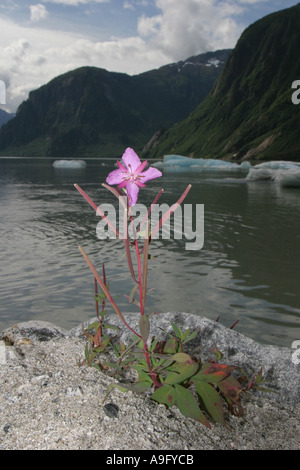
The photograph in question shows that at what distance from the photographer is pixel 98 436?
2275 mm

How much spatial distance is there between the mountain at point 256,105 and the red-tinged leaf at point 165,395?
121 meters

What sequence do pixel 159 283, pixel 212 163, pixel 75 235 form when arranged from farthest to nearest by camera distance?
pixel 212 163
pixel 75 235
pixel 159 283

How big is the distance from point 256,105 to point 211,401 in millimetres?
175640

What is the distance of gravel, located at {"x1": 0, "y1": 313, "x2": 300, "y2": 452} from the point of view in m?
2.26

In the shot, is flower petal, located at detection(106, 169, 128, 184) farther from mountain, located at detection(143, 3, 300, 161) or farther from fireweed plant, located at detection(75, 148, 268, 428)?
mountain, located at detection(143, 3, 300, 161)

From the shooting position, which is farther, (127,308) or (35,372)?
(127,308)

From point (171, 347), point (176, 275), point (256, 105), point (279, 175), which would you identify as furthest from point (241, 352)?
point (256, 105)

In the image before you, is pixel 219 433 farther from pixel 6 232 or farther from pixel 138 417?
pixel 6 232

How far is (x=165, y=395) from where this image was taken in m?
2.43

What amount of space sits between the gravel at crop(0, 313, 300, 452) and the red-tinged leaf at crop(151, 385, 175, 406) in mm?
120

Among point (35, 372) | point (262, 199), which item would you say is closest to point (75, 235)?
point (35, 372)

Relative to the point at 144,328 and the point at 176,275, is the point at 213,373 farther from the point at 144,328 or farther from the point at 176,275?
the point at 176,275

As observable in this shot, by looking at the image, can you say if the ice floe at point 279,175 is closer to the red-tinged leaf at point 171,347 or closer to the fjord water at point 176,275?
the fjord water at point 176,275

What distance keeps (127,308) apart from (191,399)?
154 inches
